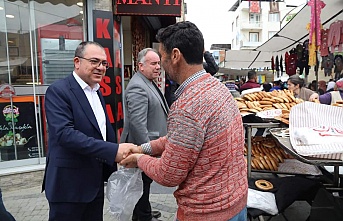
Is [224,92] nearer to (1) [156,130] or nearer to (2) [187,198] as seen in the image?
(2) [187,198]

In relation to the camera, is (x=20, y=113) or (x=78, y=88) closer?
(x=78, y=88)

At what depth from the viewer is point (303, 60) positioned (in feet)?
33.6

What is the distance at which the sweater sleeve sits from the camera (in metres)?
1.21

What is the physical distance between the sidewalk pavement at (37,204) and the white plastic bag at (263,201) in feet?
4.50

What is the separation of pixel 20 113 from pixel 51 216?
3.24m

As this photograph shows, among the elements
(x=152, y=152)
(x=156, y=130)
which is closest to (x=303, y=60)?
(x=156, y=130)

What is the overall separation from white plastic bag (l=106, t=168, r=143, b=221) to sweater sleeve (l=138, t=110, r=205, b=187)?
32.0 inches

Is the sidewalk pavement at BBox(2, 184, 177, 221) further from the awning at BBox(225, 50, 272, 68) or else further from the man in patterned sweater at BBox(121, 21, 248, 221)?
the awning at BBox(225, 50, 272, 68)

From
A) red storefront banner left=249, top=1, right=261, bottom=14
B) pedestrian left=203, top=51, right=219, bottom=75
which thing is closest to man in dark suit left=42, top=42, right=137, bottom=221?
pedestrian left=203, top=51, right=219, bottom=75

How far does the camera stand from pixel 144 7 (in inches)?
205

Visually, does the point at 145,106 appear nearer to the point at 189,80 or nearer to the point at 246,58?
the point at 189,80

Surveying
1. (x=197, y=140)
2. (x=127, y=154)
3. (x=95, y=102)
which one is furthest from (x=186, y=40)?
(x=95, y=102)

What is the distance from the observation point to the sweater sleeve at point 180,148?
3.96 ft

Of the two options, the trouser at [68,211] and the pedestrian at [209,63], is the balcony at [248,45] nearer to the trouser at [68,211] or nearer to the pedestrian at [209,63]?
the pedestrian at [209,63]
